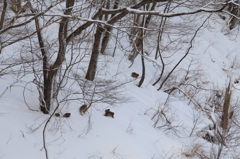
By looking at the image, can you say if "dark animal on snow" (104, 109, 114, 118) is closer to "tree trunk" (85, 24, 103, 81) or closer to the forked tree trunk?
the forked tree trunk

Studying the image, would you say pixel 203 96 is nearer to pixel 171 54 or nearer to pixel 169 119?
pixel 171 54

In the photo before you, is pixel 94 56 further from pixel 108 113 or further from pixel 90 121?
pixel 90 121

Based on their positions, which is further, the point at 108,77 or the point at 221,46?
the point at 221,46

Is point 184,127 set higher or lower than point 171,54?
lower

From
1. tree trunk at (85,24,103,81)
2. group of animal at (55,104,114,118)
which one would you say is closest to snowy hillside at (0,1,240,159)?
group of animal at (55,104,114,118)

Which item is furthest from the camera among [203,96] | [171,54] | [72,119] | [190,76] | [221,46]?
[221,46]

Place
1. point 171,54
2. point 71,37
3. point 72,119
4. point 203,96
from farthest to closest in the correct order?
point 171,54 → point 203,96 → point 72,119 → point 71,37

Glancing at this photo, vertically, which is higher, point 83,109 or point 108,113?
point 83,109

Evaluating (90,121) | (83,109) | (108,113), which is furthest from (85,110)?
(108,113)

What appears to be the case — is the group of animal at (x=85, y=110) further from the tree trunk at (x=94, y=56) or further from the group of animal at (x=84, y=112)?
the tree trunk at (x=94, y=56)

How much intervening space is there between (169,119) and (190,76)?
5914 mm

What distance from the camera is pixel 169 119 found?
7047 millimetres

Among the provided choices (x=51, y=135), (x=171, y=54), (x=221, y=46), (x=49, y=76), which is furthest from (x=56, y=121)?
(x=221, y=46)

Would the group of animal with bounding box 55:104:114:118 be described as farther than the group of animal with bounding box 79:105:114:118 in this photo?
No
